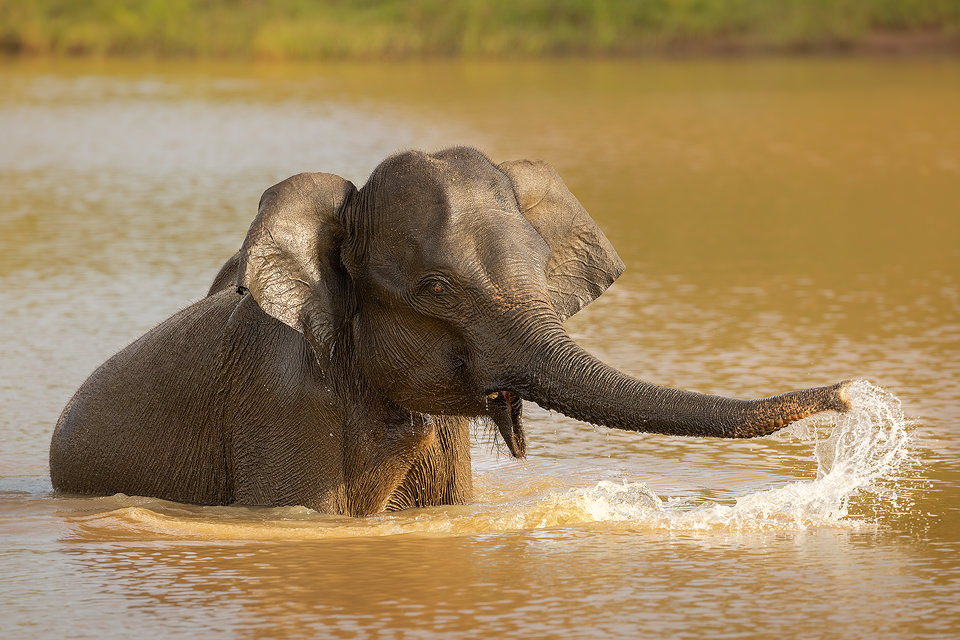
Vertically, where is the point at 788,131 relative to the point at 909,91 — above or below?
below

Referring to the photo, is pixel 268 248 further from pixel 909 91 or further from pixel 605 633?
pixel 909 91

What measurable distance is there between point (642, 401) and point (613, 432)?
3.91 meters

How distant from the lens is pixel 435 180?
6.25m

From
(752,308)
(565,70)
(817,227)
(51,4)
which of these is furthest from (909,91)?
(51,4)

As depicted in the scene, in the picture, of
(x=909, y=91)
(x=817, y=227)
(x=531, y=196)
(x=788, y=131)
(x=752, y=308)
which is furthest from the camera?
(x=909, y=91)

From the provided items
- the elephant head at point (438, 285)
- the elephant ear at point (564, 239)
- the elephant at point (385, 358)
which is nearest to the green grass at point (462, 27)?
the elephant ear at point (564, 239)

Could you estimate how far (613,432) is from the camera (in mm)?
9461

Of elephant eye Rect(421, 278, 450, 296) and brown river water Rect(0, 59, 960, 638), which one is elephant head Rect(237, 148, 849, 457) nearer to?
elephant eye Rect(421, 278, 450, 296)

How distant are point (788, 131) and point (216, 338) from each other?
20.3 m

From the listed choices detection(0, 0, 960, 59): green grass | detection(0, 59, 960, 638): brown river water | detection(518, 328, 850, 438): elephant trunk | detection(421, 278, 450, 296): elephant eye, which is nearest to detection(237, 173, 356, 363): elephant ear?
detection(421, 278, 450, 296): elephant eye

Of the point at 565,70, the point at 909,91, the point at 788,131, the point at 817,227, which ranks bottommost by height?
the point at 817,227

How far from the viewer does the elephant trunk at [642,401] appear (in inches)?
212

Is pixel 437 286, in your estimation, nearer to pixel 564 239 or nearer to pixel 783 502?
pixel 564 239

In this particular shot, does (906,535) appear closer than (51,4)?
Yes
